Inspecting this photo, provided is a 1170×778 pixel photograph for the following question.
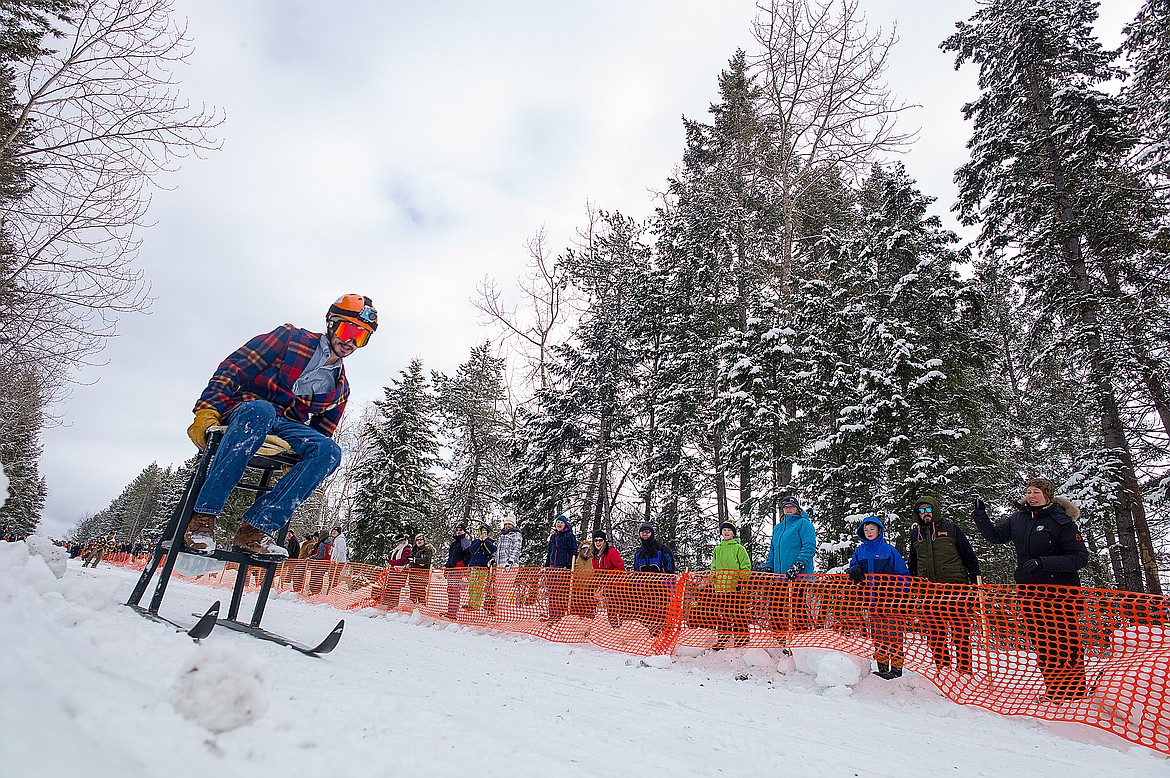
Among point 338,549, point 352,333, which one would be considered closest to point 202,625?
point 352,333

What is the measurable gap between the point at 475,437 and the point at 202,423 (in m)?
25.6

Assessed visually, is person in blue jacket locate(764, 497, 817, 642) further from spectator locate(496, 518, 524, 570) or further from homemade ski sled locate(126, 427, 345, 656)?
spectator locate(496, 518, 524, 570)

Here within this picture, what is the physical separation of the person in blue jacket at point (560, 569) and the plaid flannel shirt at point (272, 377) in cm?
643

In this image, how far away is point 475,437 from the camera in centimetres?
2828

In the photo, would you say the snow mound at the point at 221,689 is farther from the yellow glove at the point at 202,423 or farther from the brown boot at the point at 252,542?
the yellow glove at the point at 202,423

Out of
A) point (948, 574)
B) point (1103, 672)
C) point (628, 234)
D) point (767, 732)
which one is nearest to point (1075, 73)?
point (628, 234)

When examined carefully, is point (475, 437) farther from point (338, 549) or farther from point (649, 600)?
point (649, 600)

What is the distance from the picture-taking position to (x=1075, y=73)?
48.8 feet

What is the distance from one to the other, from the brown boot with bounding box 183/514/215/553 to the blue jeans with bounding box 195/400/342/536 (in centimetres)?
5

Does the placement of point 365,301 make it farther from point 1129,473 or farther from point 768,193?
point 768,193

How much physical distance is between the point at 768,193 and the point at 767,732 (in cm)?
1850

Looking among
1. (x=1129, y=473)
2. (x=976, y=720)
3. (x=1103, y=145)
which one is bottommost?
(x=976, y=720)

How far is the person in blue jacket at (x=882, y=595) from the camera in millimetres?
5305

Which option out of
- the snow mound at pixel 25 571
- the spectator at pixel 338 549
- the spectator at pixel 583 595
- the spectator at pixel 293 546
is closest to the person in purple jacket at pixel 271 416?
the snow mound at pixel 25 571
